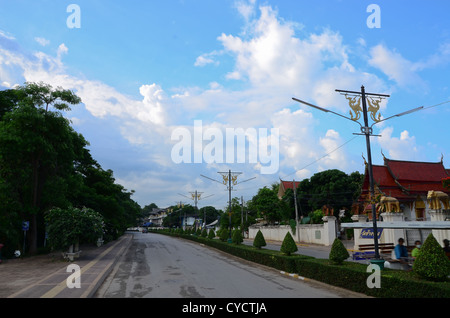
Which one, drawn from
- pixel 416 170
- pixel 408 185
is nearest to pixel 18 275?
pixel 408 185

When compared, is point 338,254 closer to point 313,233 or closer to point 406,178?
point 406,178

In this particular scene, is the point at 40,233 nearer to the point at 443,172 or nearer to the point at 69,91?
the point at 69,91

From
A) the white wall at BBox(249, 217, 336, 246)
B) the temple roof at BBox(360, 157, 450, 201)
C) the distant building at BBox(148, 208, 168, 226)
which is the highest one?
the temple roof at BBox(360, 157, 450, 201)

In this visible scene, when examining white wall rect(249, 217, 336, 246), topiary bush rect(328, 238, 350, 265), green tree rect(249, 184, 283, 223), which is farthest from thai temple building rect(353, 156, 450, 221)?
topiary bush rect(328, 238, 350, 265)

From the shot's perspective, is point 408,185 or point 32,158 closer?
point 32,158

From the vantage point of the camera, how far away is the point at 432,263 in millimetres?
8594

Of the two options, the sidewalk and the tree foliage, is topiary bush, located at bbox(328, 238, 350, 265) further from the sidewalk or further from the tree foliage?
the tree foliage

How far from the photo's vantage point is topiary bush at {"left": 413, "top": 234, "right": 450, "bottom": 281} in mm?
8475

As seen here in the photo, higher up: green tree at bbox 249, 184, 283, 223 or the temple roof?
the temple roof

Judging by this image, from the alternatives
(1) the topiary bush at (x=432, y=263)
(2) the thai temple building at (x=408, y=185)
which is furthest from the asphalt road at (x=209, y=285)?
(2) the thai temple building at (x=408, y=185)

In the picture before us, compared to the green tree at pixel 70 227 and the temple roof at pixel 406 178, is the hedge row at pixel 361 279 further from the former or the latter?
the temple roof at pixel 406 178

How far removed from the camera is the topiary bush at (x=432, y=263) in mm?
8475
